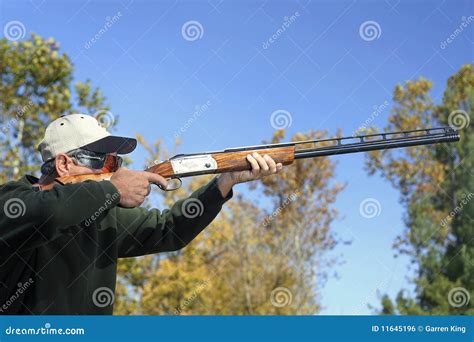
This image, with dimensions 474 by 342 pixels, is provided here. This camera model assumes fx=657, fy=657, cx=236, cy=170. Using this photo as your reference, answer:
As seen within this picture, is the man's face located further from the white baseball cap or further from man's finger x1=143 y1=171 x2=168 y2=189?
man's finger x1=143 y1=171 x2=168 y2=189

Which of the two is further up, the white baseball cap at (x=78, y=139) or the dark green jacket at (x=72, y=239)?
the white baseball cap at (x=78, y=139)

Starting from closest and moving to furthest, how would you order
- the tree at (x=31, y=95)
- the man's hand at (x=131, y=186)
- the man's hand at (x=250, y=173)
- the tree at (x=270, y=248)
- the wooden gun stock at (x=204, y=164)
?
the man's hand at (x=131, y=186) → the wooden gun stock at (x=204, y=164) → the man's hand at (x=250, y=173) → the tree at (x=31, y=95) → the tree at (x=270, y=248)

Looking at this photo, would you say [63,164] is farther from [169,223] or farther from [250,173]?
[250,173]

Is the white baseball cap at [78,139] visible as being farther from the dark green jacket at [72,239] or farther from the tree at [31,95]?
the tree at [31,95]

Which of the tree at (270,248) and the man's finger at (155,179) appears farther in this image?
the tree at (270,248)

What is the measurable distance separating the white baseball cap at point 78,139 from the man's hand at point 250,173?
0.74m

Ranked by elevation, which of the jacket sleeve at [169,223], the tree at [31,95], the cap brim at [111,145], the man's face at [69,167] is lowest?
the jacket sleeve at [169,223]

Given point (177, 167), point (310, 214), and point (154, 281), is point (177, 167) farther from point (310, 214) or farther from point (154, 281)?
point (310, 214)

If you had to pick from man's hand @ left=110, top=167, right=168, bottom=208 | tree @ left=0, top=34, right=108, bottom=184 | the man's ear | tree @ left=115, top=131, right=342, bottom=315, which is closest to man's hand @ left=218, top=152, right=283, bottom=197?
man's hand @ left=110, top=167, right=168, bottom=208

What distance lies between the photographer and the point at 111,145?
167 inches

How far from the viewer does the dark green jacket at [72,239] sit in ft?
11.7

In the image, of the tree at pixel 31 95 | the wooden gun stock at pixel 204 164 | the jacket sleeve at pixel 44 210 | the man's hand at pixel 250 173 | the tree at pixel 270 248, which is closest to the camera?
the jacket sleeve at pixel 44 210

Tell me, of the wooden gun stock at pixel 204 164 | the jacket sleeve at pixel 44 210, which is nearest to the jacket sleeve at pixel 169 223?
the wooden gun stock at pixel 204 164

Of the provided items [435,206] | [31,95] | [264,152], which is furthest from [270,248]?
[264,152]
